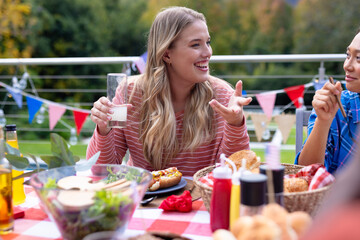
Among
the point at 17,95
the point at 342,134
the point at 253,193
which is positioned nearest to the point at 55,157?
the point at 253,193

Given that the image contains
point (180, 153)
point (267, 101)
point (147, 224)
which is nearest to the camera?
point (147, 224)

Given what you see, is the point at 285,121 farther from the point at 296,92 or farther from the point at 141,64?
the point at 141,64

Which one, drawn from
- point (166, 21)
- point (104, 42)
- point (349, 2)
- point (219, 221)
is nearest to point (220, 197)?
point (219, 221)

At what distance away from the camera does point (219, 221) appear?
0.93 metres

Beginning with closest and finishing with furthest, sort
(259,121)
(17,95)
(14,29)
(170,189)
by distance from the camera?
(170,189) → (259,121) → (17,95) → (14,29)

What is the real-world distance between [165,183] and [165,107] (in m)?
0.58

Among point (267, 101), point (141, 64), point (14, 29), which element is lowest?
point (267, 101)

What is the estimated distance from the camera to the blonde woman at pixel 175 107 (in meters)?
1.79

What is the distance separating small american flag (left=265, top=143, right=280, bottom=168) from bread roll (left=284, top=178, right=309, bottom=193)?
23cm

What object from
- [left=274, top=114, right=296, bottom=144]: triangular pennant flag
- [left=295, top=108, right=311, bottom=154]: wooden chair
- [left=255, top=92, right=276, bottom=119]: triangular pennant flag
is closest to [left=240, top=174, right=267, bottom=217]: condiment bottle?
[left=295, top=108, right=311, bottom=154]: wooden chair

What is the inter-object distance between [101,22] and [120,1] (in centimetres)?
187

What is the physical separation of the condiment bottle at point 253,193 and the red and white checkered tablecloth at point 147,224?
0.68 feet

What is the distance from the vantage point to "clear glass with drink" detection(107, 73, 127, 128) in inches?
53.8

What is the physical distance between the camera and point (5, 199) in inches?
40.3
